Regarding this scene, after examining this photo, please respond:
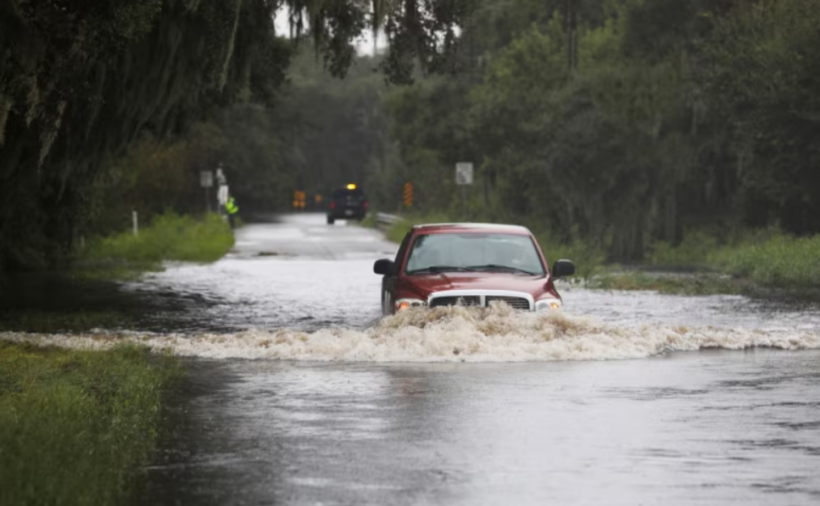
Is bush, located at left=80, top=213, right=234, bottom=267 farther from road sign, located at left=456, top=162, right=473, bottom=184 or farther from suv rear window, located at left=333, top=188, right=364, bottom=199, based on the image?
suv rear window, located at left=333, top=188, right=364, bottom=199

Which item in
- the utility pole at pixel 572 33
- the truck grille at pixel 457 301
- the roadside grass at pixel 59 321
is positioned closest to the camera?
the truck grille at pixel 457 301

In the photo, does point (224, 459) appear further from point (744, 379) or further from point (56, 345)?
point (56, 345)

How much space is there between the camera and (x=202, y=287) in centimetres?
3628

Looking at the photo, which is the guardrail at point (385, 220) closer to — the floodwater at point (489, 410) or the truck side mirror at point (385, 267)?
the floodwater at point (489, 410)

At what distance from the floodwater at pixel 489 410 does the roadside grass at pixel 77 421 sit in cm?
26

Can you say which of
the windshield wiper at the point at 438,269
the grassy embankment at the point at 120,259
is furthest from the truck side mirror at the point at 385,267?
the grassy embankment at the point at 120,259

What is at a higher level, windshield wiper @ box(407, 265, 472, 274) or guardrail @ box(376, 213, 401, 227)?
windshield wiper @ box(407, 265, 472, 274)

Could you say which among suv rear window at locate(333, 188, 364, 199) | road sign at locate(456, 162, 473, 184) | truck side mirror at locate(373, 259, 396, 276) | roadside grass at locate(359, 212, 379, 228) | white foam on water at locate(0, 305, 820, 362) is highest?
road sign at locate(456, 162, 473, 184)

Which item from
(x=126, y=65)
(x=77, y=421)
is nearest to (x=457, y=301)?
(x=126, y=65)

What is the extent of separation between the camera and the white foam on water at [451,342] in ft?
64.0

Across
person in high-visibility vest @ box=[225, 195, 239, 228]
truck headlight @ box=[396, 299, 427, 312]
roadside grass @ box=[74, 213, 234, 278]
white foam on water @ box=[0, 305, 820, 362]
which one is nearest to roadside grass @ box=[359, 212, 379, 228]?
person in high-visibility vest @ box=[225, 195, 239, 228]

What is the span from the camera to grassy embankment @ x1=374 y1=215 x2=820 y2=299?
117 ft

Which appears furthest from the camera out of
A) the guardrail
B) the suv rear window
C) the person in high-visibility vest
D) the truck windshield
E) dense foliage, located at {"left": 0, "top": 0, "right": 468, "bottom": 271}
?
the suv rear window

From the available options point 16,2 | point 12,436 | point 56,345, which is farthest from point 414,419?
point 56,345
